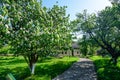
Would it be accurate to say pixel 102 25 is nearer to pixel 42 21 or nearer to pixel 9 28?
pixel 42 21

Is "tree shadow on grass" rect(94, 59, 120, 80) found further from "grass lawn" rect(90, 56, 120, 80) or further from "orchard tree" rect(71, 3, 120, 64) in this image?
"orchard tree" rect(71, 3, 120, 64)

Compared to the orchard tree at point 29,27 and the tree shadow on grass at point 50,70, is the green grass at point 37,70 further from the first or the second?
the orchard tree at point 29,27

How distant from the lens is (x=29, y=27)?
2503 centimetres

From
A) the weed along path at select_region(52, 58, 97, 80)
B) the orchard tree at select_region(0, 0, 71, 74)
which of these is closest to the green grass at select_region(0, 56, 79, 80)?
the weed along path at select_region(52, 58, 97, 80)

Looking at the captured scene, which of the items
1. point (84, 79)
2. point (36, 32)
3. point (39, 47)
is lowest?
point (84, 79)

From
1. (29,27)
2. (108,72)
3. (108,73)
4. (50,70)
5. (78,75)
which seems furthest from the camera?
(50,70)

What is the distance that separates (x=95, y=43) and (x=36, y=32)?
110 ft

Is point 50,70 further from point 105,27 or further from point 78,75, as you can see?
point 105,27

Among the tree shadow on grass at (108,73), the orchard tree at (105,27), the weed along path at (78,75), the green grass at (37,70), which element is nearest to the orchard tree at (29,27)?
the green grass at (37,70)

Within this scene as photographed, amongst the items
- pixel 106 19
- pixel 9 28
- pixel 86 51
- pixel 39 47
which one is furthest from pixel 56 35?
pixel 86 51

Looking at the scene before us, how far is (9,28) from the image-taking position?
2427cm

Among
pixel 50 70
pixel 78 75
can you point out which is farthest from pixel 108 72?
pixel 50 70

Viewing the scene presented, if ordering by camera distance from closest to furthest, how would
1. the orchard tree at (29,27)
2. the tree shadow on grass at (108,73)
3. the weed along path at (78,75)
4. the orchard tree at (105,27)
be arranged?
the orchard tree at (29,27) → the tree shadow on grass at (108,73) → the weed along path at (78,75) → the orchard tree at (105,27)

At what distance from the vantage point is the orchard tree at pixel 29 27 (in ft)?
79.3
